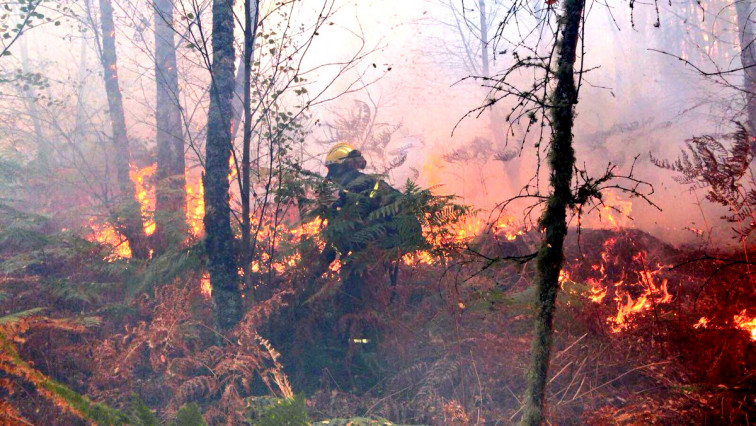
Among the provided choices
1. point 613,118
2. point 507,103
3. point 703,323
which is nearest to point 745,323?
point 703,323

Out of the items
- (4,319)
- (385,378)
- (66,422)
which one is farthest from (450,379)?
(4,319)

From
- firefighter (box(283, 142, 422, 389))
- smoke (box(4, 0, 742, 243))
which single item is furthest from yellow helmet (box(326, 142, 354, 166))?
smoke (box(4, 0, 742, 243))

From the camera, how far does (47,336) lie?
4.66m

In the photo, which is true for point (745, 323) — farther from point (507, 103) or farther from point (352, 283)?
point (507, 103)

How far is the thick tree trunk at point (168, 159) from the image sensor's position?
259 inches

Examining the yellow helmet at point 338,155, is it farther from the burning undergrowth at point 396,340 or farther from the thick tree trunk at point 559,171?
the thick tree trunk at point 559,171

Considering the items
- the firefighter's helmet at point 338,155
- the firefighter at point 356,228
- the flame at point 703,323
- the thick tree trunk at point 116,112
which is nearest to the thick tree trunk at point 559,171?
the flame at point 703,323

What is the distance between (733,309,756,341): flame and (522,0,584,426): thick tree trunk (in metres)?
2.22

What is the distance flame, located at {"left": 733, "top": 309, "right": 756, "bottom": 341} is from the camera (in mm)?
3643

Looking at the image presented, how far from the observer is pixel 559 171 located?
7.83 feet

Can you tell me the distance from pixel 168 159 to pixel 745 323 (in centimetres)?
870

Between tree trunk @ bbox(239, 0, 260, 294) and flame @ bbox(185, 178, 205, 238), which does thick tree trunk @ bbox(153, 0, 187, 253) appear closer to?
flame @ bbox(185, 178, 205, 238)

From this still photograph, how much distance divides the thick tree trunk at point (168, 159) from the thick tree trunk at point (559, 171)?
5077 millimetres

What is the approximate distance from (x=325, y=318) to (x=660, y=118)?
18077 millimetres
